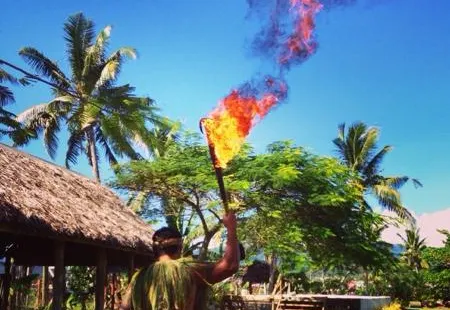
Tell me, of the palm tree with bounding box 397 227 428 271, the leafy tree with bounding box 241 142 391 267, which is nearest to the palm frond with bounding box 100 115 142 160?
the leafy tree with bounding box 241 142 391 267

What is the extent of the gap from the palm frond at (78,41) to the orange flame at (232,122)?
1843 centimetres

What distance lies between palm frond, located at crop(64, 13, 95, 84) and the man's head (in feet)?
64.6

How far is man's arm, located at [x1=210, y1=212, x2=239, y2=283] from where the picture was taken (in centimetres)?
263

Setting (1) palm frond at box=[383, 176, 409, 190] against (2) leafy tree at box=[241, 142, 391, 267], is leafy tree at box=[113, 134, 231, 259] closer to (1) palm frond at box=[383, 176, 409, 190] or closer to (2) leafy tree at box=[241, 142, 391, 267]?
(2) leafy tree at box=[241, 142, 391, 267]

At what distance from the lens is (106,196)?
14.3m

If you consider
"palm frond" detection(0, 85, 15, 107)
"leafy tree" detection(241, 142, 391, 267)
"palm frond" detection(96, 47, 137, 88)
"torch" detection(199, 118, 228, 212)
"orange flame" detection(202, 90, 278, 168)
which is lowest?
"torch" detection(199, 118, 228, 212)

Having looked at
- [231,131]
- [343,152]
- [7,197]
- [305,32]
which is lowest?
[231,131]

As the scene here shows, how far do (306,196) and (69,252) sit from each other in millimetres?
6904

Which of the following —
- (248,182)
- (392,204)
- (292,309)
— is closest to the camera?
(248,182)

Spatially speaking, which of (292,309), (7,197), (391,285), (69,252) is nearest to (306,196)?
(292,309)

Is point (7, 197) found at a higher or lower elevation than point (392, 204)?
lower

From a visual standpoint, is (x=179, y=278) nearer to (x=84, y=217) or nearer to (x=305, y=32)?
(x=305, y=32)

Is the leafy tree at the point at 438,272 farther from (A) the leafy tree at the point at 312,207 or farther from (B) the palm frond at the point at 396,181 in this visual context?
(A) the leafy tree at the point at 312,207

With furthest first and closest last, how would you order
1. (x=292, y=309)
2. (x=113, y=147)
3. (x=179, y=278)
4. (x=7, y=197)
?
1. (x=113, y=147)
2. (x=292, y=309)
3. (x=7, y=197)
4. (x=179, y=278)
